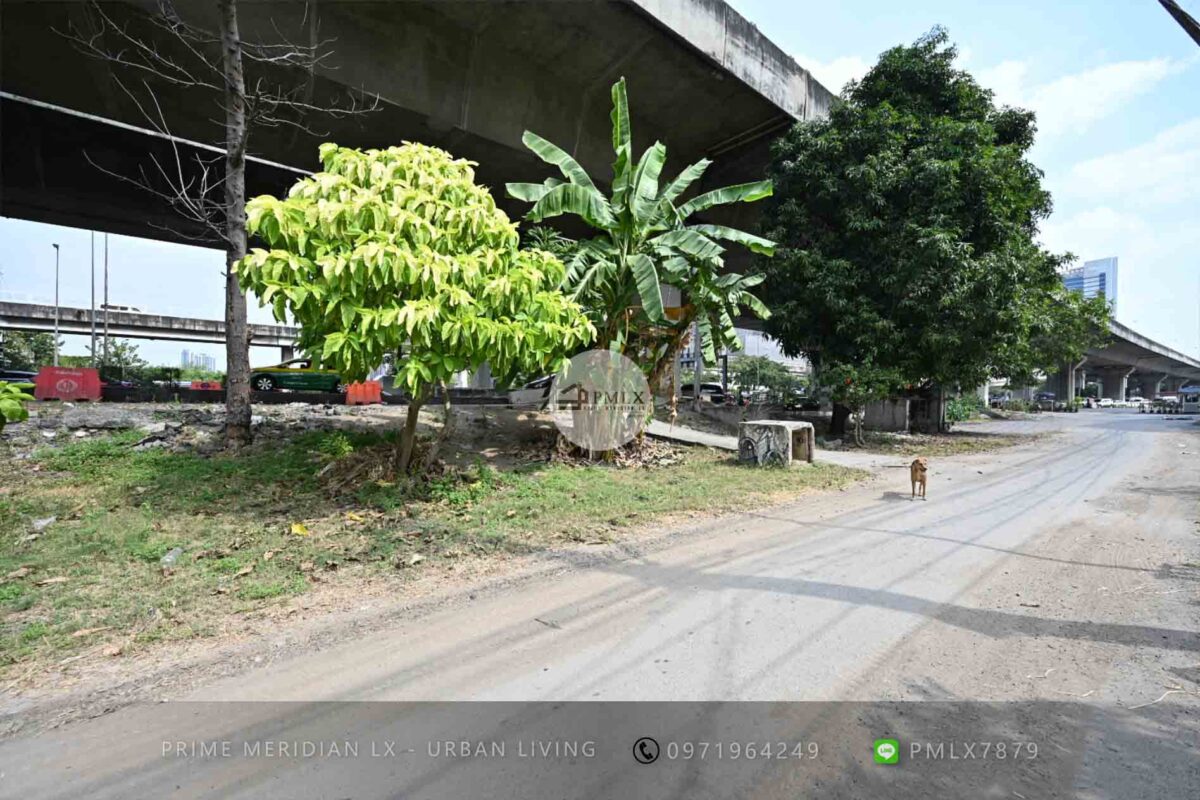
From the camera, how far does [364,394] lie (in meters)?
15.7

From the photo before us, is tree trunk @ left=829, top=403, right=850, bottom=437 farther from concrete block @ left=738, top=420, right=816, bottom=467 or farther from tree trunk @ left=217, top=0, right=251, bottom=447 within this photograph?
tree trunk @ left=217, top=0, right=251, bottom=447

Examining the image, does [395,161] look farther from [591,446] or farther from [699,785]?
[699,785]

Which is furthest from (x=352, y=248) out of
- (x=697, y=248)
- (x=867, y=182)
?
(x=867, y=182)

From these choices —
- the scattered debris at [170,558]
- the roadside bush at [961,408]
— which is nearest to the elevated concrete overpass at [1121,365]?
the roadside bush at [961,408]

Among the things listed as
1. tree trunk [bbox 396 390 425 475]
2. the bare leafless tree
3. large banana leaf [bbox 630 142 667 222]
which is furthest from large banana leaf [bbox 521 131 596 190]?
tree trunk [bbox 396 390 425 475]

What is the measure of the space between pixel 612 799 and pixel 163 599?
390 centimetres

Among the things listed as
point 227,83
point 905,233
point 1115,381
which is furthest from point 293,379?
point 1115,381

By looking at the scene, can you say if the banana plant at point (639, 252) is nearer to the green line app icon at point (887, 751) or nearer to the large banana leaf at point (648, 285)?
the large banana leaf at point (648, 285)

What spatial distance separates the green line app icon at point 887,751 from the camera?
254cm

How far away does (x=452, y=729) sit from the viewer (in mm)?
2773

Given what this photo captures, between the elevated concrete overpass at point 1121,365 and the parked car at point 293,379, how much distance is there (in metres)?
46.7

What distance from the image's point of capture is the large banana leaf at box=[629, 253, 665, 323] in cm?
959

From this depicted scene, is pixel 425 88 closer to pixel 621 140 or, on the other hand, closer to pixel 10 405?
pixel 621 140

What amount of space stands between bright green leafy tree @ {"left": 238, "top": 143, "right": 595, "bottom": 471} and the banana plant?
243 centimetres
